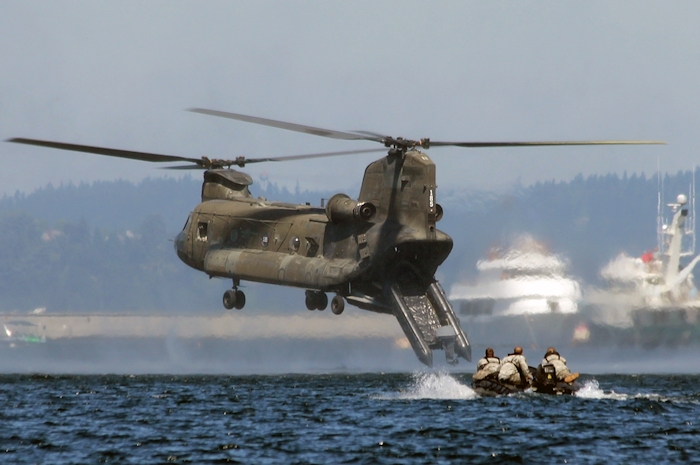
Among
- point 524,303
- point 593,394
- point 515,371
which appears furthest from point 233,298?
point 515,371

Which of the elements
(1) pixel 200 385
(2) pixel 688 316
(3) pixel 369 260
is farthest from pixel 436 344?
(2) pixel 688 316

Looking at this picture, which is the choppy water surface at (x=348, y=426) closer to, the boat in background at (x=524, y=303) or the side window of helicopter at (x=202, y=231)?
the side window of helicopter at (x=202, y=231)

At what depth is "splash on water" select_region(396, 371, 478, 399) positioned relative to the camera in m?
53.8

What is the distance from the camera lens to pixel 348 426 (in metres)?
42.2

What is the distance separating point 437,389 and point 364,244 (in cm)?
816

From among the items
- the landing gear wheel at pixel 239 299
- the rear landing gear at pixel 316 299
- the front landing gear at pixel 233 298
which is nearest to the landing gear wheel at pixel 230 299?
the front landing gear at pixel 233 298

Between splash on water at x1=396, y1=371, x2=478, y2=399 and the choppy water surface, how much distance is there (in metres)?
0.13

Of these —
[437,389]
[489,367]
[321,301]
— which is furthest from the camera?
[321,301]

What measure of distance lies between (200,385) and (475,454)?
110 feet

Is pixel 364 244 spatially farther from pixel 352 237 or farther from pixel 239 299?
pixel 239 299

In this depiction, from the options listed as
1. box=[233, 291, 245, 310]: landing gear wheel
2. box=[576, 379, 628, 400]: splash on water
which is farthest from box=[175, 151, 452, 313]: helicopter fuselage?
box=[576, 379, 628, 400]: splash on water

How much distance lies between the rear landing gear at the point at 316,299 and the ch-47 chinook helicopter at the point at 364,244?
7cm

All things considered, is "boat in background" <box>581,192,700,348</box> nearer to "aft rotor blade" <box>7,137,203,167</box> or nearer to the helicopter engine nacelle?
the helicopter engine nacelle

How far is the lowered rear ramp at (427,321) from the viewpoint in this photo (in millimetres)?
65062
